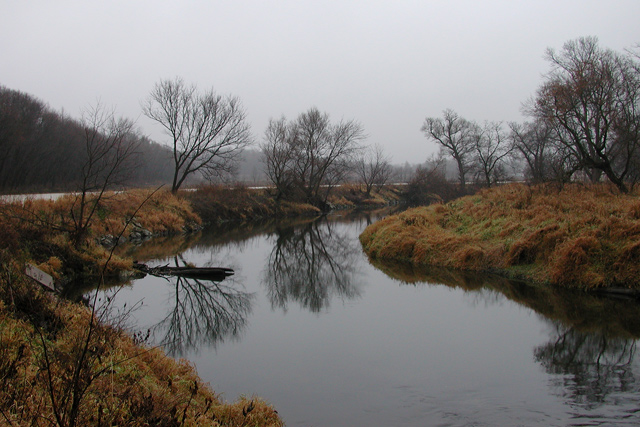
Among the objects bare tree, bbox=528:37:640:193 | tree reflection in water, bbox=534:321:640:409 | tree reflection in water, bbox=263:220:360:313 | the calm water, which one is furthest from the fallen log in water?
bare tree, bbox=528:37:640:193

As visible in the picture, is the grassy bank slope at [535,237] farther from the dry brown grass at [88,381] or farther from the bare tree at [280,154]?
the bare tree at [280,154]

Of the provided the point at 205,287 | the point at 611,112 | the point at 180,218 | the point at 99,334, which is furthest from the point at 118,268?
the point at 611,112

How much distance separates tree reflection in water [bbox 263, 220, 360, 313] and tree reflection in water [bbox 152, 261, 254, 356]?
1104 millimetres

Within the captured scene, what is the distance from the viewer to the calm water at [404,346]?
5.50 metres

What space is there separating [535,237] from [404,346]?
23.1ft

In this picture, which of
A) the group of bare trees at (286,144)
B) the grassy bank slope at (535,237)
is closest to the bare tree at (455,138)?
the group of bare trees at (286,144)

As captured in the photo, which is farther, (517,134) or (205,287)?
(517,134)

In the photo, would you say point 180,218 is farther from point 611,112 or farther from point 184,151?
point 611,112

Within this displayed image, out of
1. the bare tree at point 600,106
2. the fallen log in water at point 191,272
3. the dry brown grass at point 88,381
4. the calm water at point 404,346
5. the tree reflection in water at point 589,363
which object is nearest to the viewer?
the dry brown grass at point 88,381

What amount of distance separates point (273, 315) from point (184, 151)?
994 inches

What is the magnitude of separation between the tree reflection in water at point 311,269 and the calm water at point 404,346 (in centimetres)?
11

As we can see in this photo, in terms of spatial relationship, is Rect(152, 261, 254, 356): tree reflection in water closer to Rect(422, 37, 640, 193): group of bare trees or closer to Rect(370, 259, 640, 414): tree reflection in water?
Rect(370, 259, 640, 414): tree reflection in water

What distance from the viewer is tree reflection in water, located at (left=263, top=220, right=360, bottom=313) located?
38.7 feet

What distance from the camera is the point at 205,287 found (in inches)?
487
